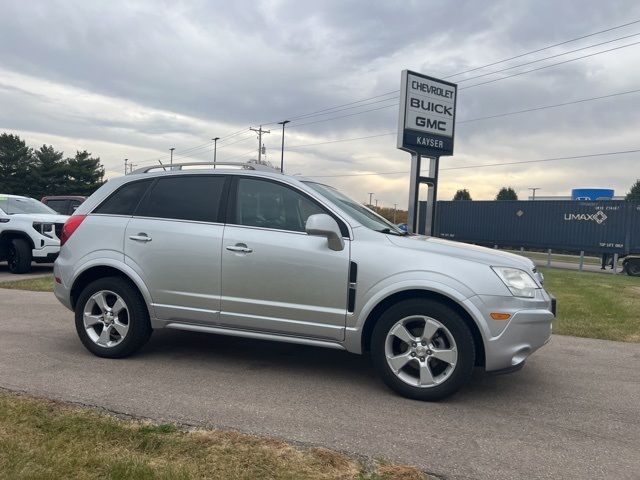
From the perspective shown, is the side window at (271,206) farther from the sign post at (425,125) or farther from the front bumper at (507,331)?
the sign post at (425,125)

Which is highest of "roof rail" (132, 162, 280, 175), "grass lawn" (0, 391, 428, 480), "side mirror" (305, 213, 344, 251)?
"roof rail" (132, 162, 280, 175)

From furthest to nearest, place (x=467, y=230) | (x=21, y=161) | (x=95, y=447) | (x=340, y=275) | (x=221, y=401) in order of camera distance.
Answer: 1. (x=21, y=161)
2. (x=467, y=230)
3. (x=340, y=275)
4. (x=221, y=401)
5. (x=95, y=447)

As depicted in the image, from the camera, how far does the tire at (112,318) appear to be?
16.2 feet

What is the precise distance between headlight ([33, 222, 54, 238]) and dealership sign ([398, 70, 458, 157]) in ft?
27.3

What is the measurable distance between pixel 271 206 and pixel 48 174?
67376 mm

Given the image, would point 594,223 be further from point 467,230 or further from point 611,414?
point 611,414

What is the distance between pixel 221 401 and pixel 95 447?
1.07m

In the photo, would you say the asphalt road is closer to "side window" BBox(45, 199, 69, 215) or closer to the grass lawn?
the grass lawn

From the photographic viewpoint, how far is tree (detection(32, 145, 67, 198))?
63.7 metres

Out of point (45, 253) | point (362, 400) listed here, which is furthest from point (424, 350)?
point (45, 253)

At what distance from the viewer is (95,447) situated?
3.08 metres

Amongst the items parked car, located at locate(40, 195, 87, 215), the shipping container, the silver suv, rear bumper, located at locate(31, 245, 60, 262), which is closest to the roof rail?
the silver suv

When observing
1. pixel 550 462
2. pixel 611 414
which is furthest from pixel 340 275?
pixel 611 414

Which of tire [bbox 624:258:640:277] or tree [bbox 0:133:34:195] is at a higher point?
tree [bbox 0:133:34:195]
